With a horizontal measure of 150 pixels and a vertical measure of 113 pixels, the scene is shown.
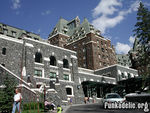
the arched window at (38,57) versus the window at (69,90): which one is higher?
the arched window at (38,57)

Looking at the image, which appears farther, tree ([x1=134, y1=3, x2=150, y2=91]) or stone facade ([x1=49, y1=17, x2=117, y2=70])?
stone facade ([x1=49, y1=17, x2=117, y2=70])

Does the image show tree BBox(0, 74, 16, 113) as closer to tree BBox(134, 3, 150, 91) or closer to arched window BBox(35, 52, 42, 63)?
tree BBox(134, 3, 150, 91)

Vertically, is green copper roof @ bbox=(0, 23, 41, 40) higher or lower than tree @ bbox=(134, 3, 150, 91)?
higher

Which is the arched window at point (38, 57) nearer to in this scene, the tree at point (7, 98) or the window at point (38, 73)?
the window at point (38, 73)

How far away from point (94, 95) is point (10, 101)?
2777cm

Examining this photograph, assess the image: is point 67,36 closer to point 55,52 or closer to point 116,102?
point 55,52

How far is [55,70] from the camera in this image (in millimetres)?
32719

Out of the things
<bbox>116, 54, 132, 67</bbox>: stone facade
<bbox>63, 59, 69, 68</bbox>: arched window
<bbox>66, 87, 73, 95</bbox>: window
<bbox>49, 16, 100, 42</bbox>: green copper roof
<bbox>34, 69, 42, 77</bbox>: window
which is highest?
<bbox>49, 16, 100, 42</bbox>: green copper roof

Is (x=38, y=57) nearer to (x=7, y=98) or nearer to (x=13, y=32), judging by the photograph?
(x=13, y=32)

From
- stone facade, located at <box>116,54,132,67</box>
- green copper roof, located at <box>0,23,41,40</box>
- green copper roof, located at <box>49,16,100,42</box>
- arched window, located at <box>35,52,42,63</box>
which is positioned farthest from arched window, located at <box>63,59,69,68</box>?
stone facade, located at <box>116,54,132,67</box>

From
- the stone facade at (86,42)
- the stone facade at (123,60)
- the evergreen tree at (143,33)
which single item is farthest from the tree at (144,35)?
the stone facade at (123,60)

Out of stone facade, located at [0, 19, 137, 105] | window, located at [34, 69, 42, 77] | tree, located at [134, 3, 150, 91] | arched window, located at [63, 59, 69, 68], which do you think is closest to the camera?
tree, located at [134, 3, 150, 91]

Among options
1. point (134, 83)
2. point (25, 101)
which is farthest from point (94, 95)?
point (25, 101)

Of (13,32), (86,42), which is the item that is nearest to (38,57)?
(13,32)
